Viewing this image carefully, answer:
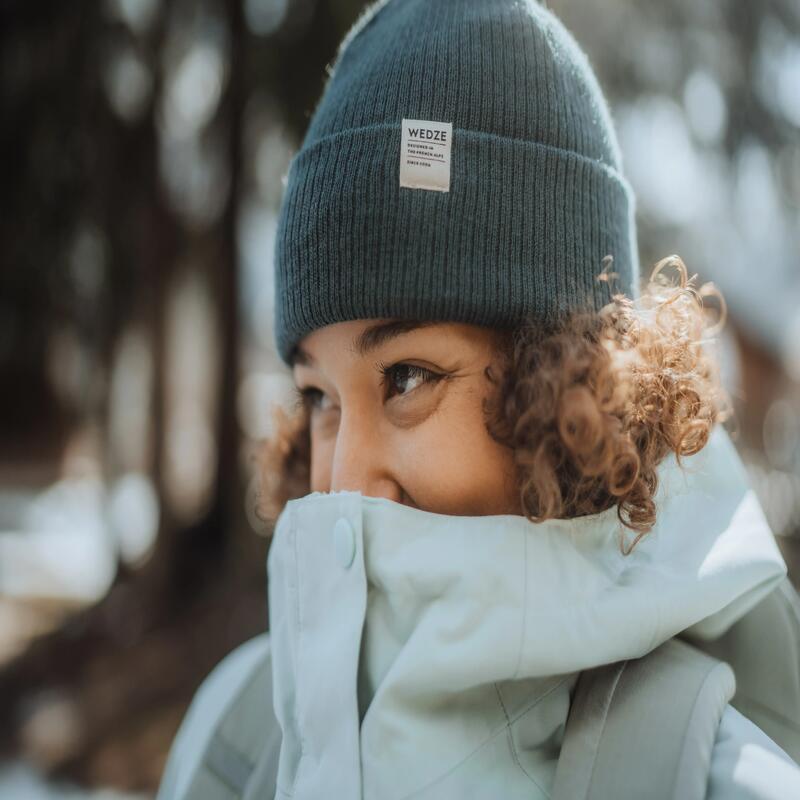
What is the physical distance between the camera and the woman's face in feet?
3.76

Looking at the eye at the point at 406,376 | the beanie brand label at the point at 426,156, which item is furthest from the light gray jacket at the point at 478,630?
the beanie brand label at the point at 426,156

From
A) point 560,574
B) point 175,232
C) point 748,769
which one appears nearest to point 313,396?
point 560,574

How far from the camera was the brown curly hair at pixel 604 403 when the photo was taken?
3.43ft

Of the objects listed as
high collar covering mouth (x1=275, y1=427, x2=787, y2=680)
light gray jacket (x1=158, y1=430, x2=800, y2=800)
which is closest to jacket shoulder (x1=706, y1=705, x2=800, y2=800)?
light gray jacket (x1=158, y1=430, x2=800, y2=800)

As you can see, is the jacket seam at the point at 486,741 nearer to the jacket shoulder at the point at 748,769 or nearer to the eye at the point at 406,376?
the jacket shoulder at the point at 748,769

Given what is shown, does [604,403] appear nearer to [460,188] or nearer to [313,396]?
[460,188]

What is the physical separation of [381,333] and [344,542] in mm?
323

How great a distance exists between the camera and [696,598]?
1027 millimetres

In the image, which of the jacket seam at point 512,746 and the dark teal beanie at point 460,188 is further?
the dark teal beanie at point 460,188

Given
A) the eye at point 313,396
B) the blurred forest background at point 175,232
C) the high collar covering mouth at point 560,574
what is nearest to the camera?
the high collar covering mouth at point 560,574

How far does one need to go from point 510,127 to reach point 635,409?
479mm

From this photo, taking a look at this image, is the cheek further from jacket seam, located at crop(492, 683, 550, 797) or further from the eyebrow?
jacket seam, located at crop(492, 683, 550, 797)

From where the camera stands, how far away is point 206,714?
1548 millimetres

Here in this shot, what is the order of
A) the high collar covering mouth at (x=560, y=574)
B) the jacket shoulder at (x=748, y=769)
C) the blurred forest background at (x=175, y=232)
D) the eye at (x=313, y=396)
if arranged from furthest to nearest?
the blurred forest background at (x=175, y=232) → the eye at (x=313, y=396) → the high collar covering mouth at (x=560, y=574) → the jacket shoulder at (x=748, y=769)
